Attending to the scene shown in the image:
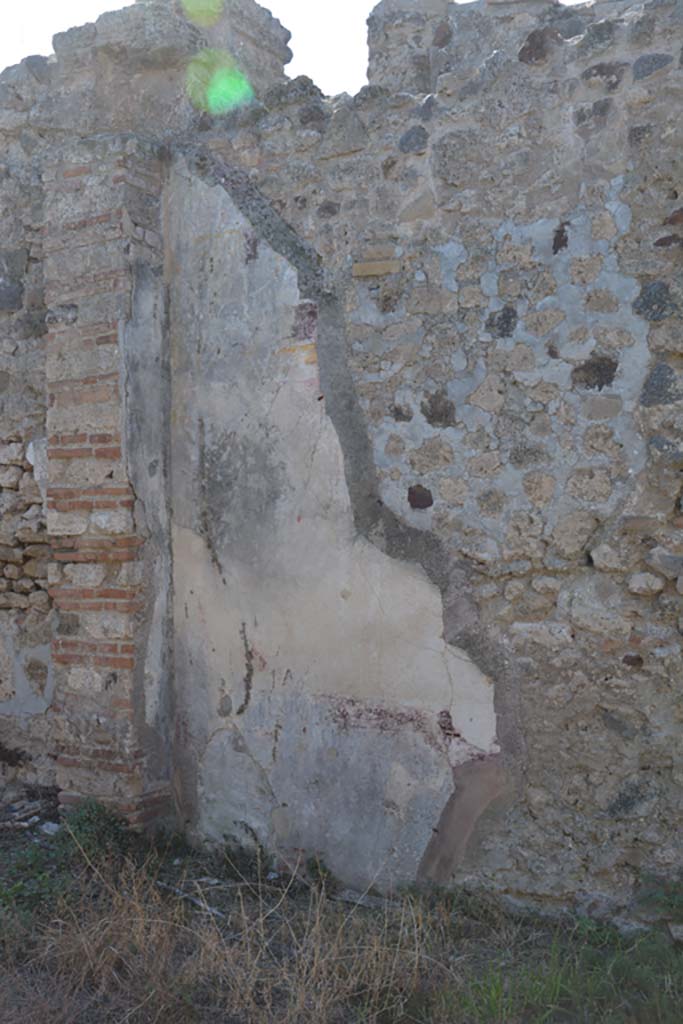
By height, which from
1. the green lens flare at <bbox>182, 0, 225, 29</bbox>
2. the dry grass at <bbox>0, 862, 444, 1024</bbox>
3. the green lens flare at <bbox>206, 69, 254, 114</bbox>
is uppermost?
the green lens flare at <bbox>182, 0, 225, 29</bbox>

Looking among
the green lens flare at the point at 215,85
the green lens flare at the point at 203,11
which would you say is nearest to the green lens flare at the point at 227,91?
the green lens flare at the point at 215,85

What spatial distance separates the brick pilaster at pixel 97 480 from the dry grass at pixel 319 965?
2.38ft

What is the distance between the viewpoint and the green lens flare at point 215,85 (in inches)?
170

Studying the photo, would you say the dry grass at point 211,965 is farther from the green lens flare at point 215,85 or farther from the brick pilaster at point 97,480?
the green lens flare at point 215,85

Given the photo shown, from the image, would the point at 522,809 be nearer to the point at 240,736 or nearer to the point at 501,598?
the point at 501,598

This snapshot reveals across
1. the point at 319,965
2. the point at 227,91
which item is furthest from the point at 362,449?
the point at 227,91

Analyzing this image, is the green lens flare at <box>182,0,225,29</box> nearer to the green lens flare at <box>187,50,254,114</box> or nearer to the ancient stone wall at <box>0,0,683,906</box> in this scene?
the ancient stone wall at <box>0,0,683,906</box>

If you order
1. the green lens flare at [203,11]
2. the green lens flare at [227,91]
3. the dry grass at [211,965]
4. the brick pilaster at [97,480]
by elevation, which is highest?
the green lens flare at [203,11]

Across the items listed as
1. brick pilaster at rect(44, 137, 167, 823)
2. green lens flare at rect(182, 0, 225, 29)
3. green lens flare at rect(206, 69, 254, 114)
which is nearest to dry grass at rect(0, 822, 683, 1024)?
brick pilaster at rect(44, 137, 167, 823)

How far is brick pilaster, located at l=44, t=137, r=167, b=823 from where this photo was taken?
4.12 metres

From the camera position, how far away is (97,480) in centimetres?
418

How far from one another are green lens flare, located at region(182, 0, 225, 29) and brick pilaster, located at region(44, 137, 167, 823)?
862 mm

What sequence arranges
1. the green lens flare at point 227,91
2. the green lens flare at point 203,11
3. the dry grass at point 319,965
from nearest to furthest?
1. the dry grass at point 319,965
2. the green lens flare at point 227,91
3. the green lens flare at point 203,11

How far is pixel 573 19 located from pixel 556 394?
1.31 meters
